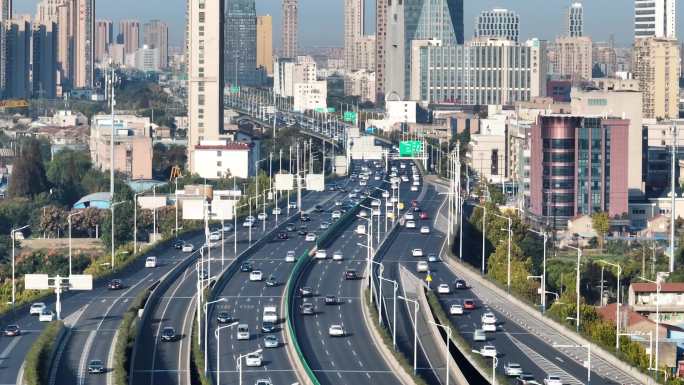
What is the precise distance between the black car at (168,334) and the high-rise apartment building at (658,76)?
2967 inches

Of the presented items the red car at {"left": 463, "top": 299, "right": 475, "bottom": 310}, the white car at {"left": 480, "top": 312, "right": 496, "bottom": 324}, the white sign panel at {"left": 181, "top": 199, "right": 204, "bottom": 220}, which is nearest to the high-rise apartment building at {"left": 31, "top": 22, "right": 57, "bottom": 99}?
the white sign panel at {"left": 181, "top": 199, "right": 204, "bottom": 220}

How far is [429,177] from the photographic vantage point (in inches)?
3051

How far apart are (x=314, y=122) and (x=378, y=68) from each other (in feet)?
117

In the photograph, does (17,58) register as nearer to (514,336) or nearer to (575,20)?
(575,20)

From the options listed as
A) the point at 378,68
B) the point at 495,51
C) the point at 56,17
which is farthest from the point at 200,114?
the point at 56,17

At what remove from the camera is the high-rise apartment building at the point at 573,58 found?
168 meters

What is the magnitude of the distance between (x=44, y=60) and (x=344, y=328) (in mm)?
122275

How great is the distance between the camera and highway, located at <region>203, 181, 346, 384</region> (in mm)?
28562

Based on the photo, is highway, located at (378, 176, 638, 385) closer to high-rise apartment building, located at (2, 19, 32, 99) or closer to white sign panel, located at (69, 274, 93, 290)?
white sign panel, located at (69, 274, 93, 290)

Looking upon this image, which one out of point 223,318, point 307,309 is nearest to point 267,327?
point 223,318

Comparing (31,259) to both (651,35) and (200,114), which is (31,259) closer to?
(200,114)

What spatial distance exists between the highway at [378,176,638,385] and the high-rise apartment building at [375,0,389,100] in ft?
341

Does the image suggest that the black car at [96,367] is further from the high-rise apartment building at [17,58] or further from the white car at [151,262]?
the high-rise apartment building at [17,58]

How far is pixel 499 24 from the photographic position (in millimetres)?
154500
